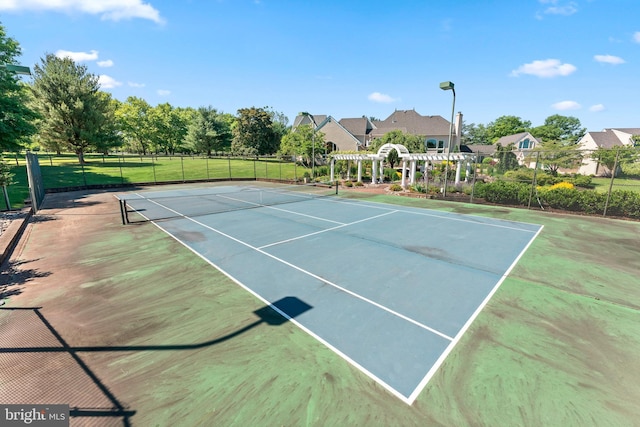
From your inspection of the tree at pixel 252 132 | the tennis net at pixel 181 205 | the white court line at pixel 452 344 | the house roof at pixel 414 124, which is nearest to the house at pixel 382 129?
the house roof at pixel 414 124

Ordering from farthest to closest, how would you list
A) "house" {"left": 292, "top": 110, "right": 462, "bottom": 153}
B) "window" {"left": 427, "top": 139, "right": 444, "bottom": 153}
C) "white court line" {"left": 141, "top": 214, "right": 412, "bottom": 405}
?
"house" {"left": 292, "top": 110, "right": 462, "bottom": 153}, "window" {"left": 427, "top": 139, "right": 444, "bottom": 153}, "white court line" {"left": 141, "top": 214, "right": 412, "bottom": 405}

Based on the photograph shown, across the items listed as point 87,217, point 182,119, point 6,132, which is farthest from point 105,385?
point 182,119

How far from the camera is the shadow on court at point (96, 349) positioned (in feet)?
10.7

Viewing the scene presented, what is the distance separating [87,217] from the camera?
13719 mm

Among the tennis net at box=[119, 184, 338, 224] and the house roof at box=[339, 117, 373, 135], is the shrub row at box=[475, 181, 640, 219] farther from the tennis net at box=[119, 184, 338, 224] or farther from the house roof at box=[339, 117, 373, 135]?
the house roof at box=[339, 117, 373, 135]

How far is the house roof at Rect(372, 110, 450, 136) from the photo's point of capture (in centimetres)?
4963

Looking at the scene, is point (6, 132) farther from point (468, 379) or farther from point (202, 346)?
point (468, 379)

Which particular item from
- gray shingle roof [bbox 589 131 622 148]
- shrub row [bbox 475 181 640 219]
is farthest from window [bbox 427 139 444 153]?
shrub row [bbox 475 181 640 219]

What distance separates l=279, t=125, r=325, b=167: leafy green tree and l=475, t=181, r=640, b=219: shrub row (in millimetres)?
28823

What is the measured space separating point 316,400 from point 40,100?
167 feet

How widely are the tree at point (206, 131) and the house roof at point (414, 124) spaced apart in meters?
35.0

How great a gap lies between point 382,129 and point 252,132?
27.5 m

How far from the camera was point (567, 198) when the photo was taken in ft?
51.4

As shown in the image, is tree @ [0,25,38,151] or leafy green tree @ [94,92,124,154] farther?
leafy green tree @ [94,92,124,154]
